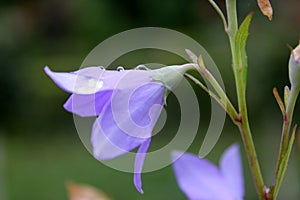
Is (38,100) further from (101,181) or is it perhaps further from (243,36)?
(243,36)

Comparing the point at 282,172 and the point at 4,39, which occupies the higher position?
the point at 282,172

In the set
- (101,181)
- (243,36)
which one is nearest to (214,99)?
(243,36)

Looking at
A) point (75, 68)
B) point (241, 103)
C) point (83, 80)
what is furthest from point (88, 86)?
point (75, 68)

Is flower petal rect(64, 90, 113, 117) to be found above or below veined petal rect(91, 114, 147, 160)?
above

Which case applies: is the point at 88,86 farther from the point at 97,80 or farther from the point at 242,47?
the point at 242,47

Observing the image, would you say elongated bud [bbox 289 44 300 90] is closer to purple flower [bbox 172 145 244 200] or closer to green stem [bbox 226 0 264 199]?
green stem [bbox 226 0 264 199]

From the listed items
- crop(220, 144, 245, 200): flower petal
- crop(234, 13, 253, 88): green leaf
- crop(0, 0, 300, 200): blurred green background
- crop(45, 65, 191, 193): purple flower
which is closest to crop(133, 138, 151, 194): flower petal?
crop(45, 65, 191, 193): purple flower

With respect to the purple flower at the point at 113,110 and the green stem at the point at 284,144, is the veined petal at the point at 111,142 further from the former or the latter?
the green stem at the point at 284,144
